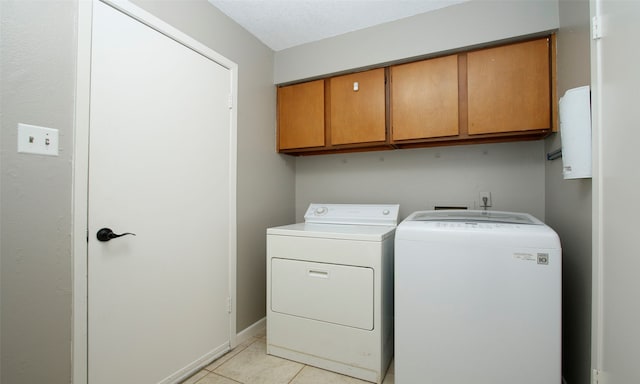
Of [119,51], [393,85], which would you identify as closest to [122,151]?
[119,51]

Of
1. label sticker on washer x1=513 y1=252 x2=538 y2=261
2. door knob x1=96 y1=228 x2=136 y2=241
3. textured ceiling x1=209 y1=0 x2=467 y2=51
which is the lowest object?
label sticker on washer x1=513 y1=252 x2=538 y2=261

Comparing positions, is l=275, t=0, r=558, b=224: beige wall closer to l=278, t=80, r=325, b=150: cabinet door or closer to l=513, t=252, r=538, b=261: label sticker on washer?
l=278, t=80, r=325, b=150: cabinet door

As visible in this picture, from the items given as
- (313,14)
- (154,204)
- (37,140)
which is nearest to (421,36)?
(313,14)

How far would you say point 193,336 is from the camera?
166 centimetres

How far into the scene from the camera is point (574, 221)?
4.41ft

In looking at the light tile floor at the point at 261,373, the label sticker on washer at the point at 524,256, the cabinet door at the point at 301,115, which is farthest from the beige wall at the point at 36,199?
the label sticker on washer at the point at 524,256

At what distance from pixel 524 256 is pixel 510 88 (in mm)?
1096

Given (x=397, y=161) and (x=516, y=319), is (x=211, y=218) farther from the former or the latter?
(x=516, y=319)

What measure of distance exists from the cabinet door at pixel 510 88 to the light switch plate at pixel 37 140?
2210mm

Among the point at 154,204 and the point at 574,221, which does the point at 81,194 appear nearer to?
the point at 154,204

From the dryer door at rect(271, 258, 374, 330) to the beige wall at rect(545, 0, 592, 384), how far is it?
97 cm

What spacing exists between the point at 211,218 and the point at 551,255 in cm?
184

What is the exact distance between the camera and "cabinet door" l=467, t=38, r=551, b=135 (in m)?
1.64

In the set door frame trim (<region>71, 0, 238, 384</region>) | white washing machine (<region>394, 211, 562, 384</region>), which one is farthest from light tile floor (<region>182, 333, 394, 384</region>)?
door frame trim (<region>71, 0, 238, 384</region>)
